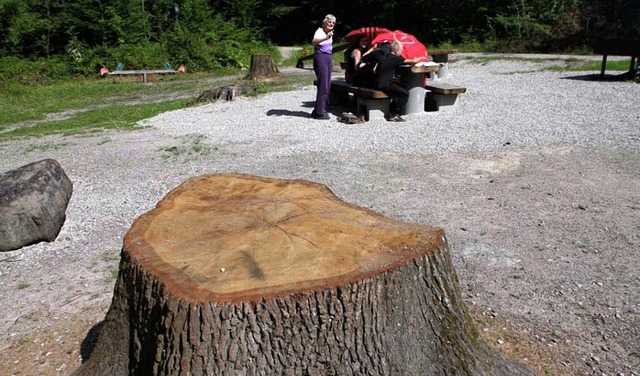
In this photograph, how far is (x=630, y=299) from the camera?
3.58 metres

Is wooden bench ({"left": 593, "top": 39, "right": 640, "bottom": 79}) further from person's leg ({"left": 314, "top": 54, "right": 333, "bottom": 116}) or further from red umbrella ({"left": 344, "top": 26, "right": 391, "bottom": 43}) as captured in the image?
person's leg ({"left": 314, "top": 54, "right": 333, "bottom": 116})

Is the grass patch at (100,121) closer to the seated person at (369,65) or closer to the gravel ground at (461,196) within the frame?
the gravel ground at (461,196)

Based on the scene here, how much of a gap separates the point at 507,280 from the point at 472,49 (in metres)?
17.8

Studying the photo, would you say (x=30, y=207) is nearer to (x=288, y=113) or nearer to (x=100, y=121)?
(x=288, y=113)

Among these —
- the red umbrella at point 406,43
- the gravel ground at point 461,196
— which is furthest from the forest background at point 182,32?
the red umbrella at point 406,43

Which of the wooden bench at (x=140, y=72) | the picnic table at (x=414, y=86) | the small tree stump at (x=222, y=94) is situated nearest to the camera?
the picnic table at (x=414, y=86)

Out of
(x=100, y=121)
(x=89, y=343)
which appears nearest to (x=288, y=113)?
(x=100, y=121)

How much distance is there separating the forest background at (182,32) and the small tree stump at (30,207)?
45.7ft

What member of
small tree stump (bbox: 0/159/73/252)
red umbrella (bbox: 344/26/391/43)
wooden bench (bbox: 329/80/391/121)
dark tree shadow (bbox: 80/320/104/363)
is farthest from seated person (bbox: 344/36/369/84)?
dark tree shadow (bbox: 80/320/104/363)

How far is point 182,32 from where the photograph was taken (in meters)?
20.2

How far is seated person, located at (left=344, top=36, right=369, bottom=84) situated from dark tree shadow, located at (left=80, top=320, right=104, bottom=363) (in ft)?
23.4

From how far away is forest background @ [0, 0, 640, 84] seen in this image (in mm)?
18422

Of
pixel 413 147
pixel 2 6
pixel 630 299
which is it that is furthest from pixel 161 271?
pixel 2 6

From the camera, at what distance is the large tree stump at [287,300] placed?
2.19m
